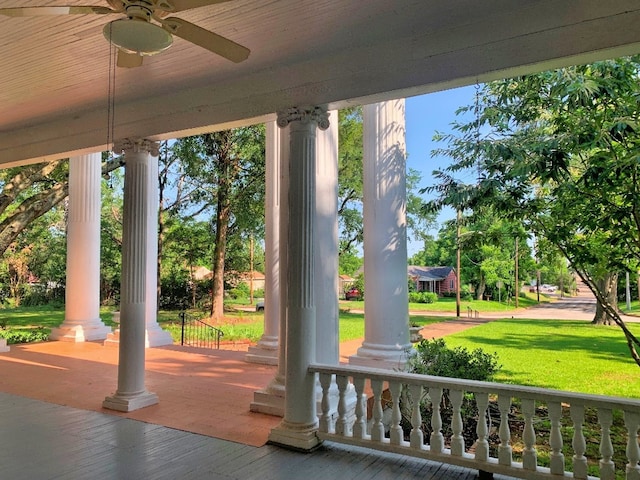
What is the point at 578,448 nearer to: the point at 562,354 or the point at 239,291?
the point at 562,354

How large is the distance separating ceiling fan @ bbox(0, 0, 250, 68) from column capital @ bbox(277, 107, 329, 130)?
130 centimetres

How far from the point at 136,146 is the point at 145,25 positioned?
9.72ft

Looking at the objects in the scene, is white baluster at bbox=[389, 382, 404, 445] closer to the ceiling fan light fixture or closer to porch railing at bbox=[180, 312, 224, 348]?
the ceiling fan light fixture

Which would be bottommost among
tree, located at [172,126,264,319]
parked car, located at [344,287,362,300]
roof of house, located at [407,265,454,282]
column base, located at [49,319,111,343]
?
parked car, located at [344,287,362,300]

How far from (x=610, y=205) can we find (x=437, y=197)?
6.45 feet

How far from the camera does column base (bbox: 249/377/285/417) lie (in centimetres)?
475

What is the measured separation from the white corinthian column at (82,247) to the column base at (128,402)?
521cm

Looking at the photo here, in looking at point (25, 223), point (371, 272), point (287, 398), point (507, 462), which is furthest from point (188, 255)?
point (507, 462)

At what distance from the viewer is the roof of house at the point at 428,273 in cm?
3120

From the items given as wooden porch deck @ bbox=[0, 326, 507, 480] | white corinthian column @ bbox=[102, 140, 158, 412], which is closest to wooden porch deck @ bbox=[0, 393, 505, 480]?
wooden porch deck @ bbox=[0, 326, 507, 480]

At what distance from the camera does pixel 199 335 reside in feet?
47.8

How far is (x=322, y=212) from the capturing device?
16.7ft

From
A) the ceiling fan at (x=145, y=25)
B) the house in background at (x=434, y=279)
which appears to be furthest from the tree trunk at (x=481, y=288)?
the ceiling fan at (x=145, y=25)

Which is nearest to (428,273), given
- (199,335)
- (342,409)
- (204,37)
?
(199,335)
